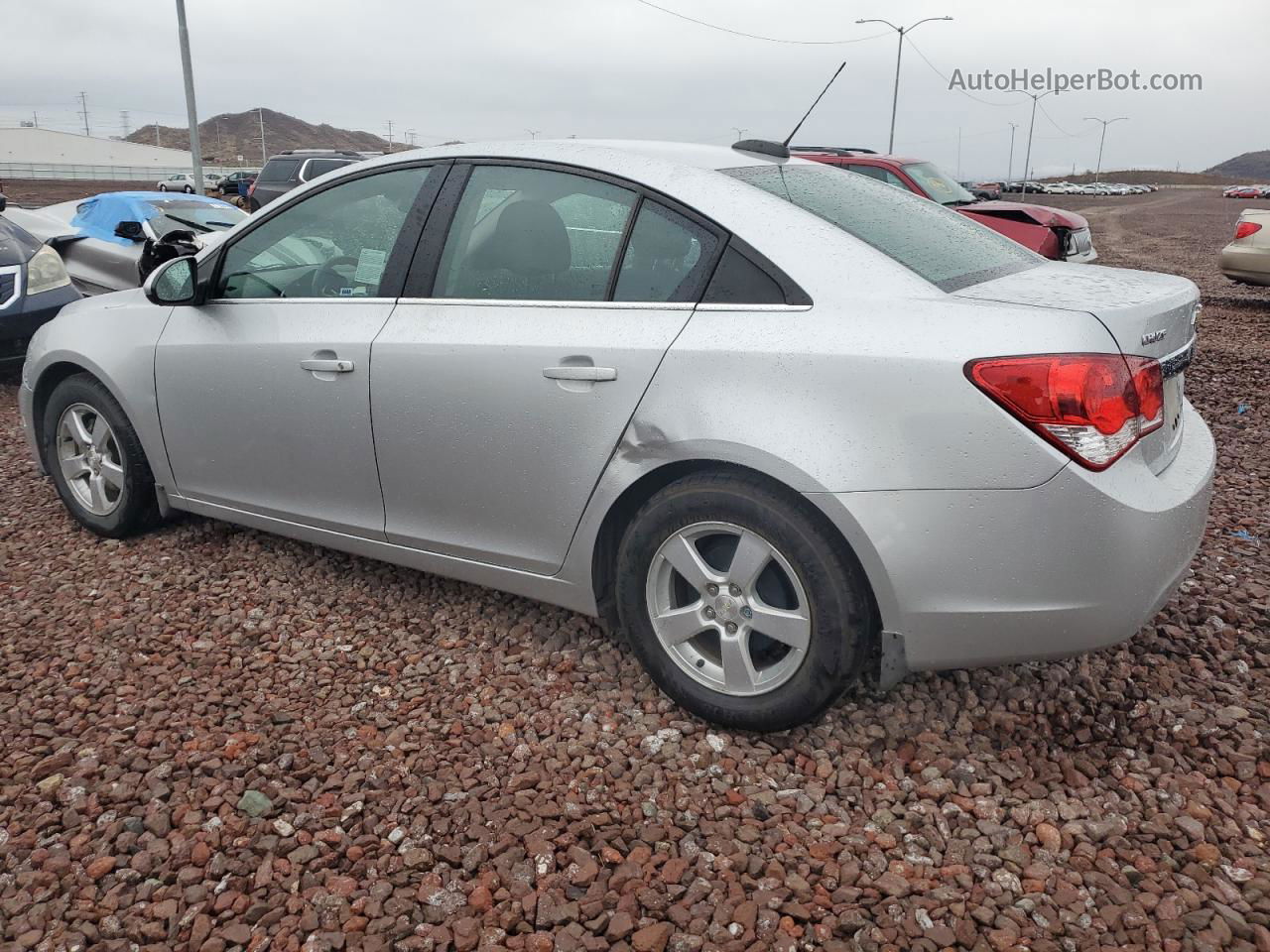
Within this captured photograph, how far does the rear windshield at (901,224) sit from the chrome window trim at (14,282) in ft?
20.9

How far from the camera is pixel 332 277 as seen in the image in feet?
11.8

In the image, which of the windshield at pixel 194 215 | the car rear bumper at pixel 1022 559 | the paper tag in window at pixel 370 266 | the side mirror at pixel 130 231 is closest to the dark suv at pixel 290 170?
the windshield at pixel 194 215

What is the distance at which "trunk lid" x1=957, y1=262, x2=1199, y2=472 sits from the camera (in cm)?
246

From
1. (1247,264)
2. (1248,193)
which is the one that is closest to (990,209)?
(1247,264)

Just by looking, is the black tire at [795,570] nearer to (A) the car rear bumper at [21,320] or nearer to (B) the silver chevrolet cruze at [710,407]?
(B) the silver chevrolet cruze at [710,407]

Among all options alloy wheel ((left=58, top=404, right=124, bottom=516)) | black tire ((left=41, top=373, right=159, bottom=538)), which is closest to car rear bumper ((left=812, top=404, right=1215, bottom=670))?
black tire ((left=41, top=373, right=159, bottom=538))

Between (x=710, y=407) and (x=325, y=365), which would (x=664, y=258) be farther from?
(x=325, y=365)

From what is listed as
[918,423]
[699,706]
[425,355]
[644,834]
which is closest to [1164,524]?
[918,423]

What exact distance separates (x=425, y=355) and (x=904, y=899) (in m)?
2.06

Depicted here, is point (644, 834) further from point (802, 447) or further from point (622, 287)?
point (622, 287)

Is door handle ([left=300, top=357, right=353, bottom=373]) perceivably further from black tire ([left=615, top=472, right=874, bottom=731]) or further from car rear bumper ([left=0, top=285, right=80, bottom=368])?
car rear bumper ([left=0, top=285, right=80, bottom=368])

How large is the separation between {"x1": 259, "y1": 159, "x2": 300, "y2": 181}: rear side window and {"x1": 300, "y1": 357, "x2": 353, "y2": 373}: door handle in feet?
56.5

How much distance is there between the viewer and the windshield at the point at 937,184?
11055 mm

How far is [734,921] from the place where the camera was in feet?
7.31
